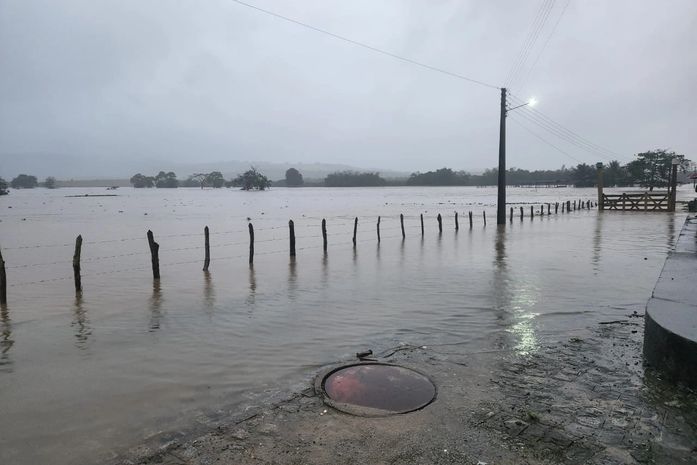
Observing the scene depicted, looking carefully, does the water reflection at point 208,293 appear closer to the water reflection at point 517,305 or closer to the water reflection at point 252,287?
the water reflection at point 252,287

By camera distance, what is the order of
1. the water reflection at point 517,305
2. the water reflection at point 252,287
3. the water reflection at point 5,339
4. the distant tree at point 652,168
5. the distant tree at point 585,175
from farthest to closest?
the distant tree at point 585,175 → the distant tree at point 652,168 → the water reflection at point 252,287 → the water reflection at point 517,305 → the water reflection at point 5,339

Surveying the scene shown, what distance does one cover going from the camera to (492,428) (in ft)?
15.3

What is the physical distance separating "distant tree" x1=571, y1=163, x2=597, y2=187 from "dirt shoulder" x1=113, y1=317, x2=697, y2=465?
178478 mm

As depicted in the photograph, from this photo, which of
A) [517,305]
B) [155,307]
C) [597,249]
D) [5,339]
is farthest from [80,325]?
[597,249]

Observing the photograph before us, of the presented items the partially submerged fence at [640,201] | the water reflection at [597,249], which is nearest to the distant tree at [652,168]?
the partially submerged fence at [640,201]

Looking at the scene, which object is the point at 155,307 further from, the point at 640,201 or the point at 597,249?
the point at 640,201

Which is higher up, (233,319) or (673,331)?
(673,331)

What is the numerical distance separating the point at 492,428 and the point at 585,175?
18264 cm

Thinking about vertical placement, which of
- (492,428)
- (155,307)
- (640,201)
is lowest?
(155,307)

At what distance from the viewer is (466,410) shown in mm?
5098

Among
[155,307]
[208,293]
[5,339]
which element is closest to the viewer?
[5,339]

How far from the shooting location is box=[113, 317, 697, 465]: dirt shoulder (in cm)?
419

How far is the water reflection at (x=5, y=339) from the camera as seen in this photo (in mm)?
7227

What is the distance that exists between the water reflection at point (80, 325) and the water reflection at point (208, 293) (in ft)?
7.81
